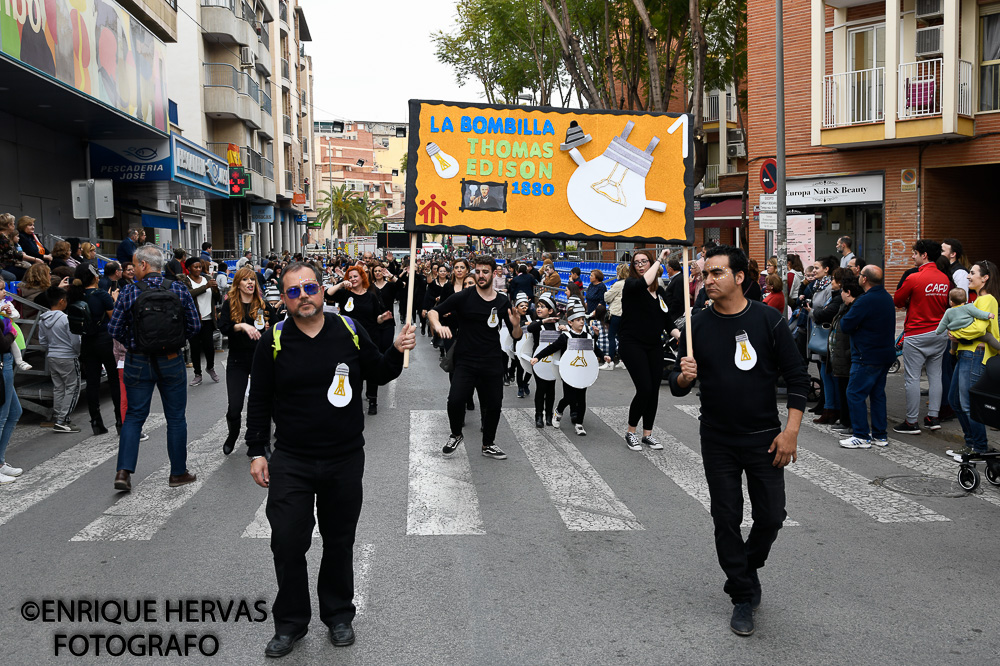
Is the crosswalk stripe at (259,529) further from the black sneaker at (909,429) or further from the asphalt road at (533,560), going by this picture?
the black sneaker at (909,429)

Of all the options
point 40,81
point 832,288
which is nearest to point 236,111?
point 40,81

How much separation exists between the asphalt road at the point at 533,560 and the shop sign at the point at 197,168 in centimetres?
1576

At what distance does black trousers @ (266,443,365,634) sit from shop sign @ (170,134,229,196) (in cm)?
2053

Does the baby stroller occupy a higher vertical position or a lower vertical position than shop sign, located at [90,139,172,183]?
lower

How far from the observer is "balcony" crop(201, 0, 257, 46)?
3800 cm

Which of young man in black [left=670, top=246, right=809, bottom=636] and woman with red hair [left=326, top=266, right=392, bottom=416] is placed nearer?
young man in black [left=670, top=246, right=809, bottom=636]

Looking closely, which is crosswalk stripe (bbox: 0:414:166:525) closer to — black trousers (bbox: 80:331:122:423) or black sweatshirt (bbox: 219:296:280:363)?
black trousers (bbox: 80:331:122:423)

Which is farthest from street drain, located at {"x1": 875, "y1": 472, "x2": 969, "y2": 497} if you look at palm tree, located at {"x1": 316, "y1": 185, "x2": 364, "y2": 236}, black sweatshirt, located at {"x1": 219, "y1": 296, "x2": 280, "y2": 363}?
palm tree, located at {"x1": 316, "y1": 185, "x2": 364, "y2": 236}

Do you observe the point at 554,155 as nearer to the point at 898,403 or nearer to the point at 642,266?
the point at 642,266

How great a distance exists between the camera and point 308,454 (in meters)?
4.32

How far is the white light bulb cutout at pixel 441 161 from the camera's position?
6906 mm

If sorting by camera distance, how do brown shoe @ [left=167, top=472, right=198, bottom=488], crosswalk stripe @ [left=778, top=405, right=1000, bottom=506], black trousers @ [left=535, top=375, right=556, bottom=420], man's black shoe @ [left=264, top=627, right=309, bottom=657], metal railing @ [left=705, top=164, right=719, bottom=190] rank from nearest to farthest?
man's black shoe @ [left=264, top=627, right=309, bottom=657] → brown shoe @ [left=167, top=472, right=198, bottom=488] → crosswalk stripe @ [left=778, top=405, right=1000, bottom=506] → black trousers @ [left=535, top=375, right=556, bottom=420] → metal railing @ [left=705, top=164, right=719, bottom=190]

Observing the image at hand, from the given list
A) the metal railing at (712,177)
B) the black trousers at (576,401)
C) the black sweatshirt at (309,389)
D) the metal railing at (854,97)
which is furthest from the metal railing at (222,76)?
the black sweatshirt at (309,389)

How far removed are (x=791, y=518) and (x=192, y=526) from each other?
4.28 metres
